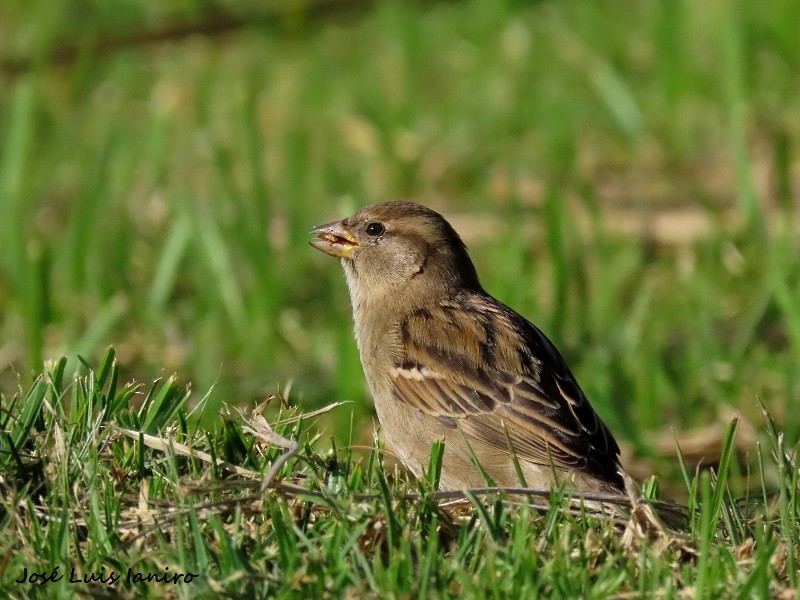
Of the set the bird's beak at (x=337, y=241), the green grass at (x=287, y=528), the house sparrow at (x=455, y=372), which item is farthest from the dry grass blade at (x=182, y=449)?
the bird's beak at (x=337, y=241)

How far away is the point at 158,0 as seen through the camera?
11.5 meters

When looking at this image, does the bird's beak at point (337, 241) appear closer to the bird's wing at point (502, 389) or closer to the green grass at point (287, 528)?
the bird's wing at point (502, 389)

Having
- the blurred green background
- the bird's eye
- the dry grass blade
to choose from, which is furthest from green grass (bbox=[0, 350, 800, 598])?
the blurred green background

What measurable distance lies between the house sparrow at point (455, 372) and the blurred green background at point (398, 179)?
996 mm

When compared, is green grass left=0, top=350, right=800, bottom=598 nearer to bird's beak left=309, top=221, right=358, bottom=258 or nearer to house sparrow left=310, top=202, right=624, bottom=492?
house sparrow left=310, top=202, right=624, bottom=492

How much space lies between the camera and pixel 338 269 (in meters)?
8.30

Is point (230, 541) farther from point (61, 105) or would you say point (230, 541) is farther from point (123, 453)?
point (61, 105)

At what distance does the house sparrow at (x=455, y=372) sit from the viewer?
14.9 feet

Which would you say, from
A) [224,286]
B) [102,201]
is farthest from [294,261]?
[102,201]

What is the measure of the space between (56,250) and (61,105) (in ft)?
8.30

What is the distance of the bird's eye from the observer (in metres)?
5.58

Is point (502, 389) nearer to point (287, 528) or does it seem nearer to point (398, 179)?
point (287, 528)

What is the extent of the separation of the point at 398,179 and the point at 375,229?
3.46 m

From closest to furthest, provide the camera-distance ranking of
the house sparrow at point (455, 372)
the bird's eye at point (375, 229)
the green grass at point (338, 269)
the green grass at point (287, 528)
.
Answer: the green grass at point (287, 528), the green grass at point (338, 269), the house sparrow at point (455, 372), the bird's eye at point (375, 229)
